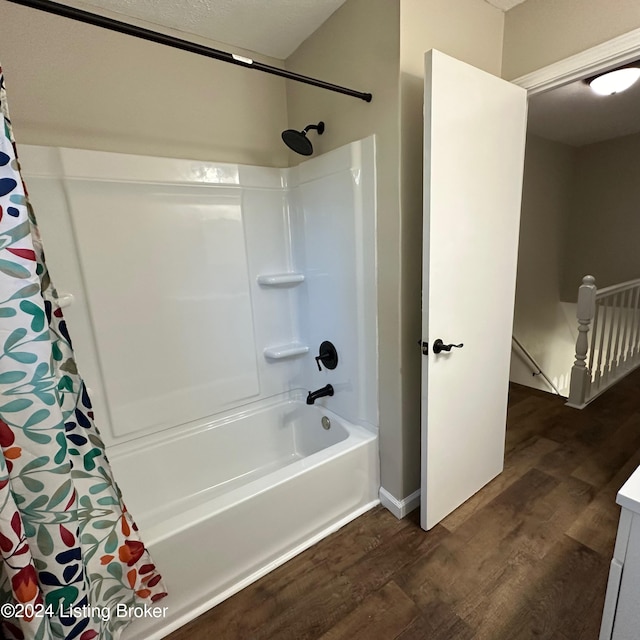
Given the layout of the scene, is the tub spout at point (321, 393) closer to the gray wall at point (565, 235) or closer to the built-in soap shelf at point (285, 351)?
the built-in soap shelf at point (285, 351)

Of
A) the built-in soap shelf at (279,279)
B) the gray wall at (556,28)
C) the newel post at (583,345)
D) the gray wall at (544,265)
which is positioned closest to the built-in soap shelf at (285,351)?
the built-in soap shelf at (279,279)

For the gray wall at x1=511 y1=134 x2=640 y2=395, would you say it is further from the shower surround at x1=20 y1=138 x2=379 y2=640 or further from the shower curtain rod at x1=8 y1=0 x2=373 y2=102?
the shower curtain rod at x1=8 y1=0 x2=373 y2=102

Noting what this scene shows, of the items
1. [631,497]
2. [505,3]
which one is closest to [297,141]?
[505,3]

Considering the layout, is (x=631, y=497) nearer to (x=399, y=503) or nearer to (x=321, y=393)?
(x=399, y=503)

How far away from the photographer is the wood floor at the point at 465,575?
1.24 meters

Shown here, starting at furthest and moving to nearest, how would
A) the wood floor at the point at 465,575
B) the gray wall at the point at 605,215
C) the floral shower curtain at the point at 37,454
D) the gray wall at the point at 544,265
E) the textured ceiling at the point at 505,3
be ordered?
the gray wall at the point at 605,215 < the gray wall at the point at 544,265 < the textured ceiling at the point at 505,3 < the wood floor at the point at 465,575 < the floral shower curtain at the point at 37,454

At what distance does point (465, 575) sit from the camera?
142 centimetres

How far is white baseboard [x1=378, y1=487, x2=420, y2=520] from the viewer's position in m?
1.72

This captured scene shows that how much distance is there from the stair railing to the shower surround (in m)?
2.00

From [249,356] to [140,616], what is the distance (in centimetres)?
120

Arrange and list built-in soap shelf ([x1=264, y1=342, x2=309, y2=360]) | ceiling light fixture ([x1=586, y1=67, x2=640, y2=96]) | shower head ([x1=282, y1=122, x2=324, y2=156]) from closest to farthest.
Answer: shower head ([x1=282, y1=122, x2=324, y2=156]) < ceiling light fixture ([x1=586, y1=67, x2=640, y2=96]) < built-in soap shelf ([x1=264, y1=342, x2=309, y2=360])

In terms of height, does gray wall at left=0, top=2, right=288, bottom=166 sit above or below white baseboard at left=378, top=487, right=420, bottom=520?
above

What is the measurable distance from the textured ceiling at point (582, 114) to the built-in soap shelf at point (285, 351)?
2270 mm

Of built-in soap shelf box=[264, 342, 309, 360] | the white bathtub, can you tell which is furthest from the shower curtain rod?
the white bathtub
